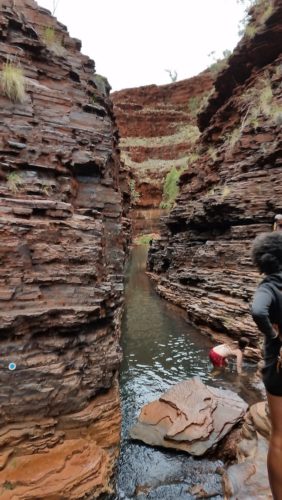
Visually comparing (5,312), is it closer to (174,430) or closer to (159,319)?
(174,430)

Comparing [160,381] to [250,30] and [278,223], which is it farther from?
[250,30]

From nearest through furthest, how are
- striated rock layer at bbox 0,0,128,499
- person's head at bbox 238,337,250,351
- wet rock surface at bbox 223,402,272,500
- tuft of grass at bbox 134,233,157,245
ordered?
wet rock surface at bbox 223,402,272,500
striated rock layer at bbox 0,0,128,499
person's head at bbox 238,337,250,351
tuft of grass at bbox 134,233,157,245

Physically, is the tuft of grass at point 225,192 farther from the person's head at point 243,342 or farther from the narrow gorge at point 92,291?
the person's head at point 243,342

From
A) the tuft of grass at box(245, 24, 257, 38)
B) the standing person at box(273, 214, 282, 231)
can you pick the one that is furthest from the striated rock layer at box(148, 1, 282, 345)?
the standing person at box(273, 214, 282, 231)

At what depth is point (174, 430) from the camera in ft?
16.8

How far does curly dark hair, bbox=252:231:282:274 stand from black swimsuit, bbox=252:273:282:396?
19 centimetres

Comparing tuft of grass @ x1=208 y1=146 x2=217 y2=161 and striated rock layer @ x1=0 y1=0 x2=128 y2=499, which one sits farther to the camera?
tuft of grass @ x1=208 y1=146 x2=217 y2=161

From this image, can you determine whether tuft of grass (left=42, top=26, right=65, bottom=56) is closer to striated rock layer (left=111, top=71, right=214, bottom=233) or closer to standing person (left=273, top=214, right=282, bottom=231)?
standing person (left=273, top=214, right=282, bottom=231)

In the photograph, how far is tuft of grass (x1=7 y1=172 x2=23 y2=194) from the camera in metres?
4.96

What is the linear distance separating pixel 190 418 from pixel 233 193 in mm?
7510

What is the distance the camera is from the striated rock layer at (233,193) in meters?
9.95

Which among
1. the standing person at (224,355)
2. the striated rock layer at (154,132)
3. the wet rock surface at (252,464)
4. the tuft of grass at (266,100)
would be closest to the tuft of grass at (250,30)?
the tuft of grass at (266,100)

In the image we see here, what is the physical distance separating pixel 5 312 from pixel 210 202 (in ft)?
30.3

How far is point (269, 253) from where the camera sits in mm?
2760
